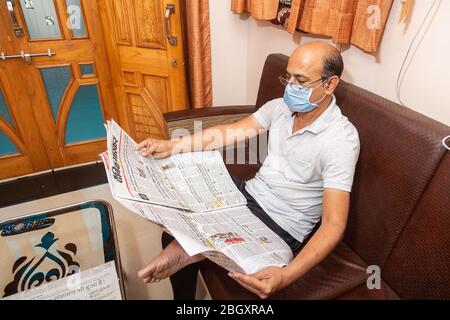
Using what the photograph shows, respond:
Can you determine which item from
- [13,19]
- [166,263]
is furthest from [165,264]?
[13,19]

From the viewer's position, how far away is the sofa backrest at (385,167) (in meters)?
0.81

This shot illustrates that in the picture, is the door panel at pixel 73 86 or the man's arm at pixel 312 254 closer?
the man's arm at pixel 312 254

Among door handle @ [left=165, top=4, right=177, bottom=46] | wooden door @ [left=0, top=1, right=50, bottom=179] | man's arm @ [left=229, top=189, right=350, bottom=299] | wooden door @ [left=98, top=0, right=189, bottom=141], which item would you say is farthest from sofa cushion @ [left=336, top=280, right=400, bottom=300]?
wooden door @ [left=0, top=1, right=50, bottom=179]

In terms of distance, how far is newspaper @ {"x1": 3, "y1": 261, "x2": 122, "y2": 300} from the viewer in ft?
3.10

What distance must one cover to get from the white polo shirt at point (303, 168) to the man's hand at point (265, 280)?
302mm

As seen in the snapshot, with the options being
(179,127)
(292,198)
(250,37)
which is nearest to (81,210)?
(179,127)

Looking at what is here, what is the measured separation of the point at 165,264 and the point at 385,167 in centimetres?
75

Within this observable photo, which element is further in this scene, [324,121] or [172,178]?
[172,178]

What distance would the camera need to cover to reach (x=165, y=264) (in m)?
0.88

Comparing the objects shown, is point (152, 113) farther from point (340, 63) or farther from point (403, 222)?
point (403, 222)

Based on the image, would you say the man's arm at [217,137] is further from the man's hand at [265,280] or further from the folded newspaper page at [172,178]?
the man's hand at [265,280]

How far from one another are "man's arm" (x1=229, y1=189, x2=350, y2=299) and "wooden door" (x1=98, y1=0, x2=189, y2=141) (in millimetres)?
1131

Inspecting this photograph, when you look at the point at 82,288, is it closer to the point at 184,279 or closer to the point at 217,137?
the point at 184,279

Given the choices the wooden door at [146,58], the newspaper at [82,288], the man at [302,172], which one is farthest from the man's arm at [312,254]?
the wooden door at [146,58]
